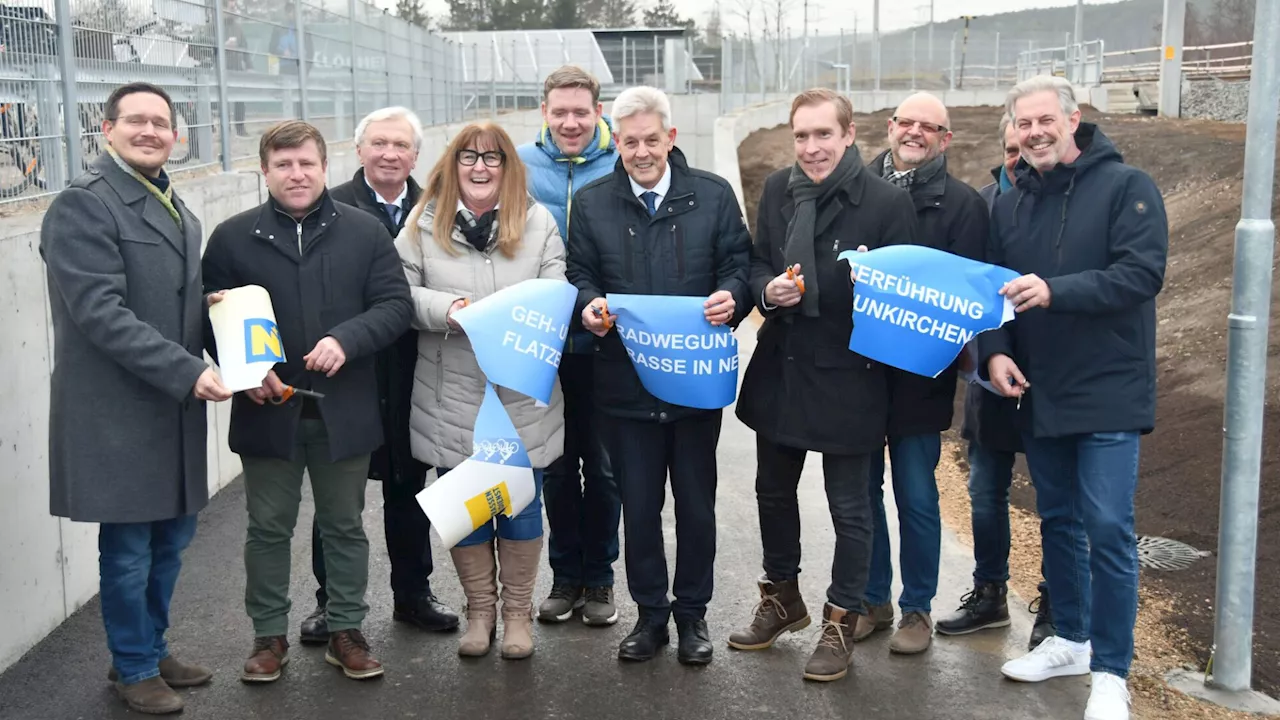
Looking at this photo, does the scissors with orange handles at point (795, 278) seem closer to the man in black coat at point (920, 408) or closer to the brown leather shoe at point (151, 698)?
the man in black coat at point (920, 408)

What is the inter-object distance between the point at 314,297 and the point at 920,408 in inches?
94.4

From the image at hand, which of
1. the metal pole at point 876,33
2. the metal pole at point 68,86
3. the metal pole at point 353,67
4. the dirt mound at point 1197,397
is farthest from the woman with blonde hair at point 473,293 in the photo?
the metal pole at point 876,33

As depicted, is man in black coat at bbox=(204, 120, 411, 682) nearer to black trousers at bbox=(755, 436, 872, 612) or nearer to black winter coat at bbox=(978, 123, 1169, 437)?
black trousers at bbox=(755, 436, 872, 612)

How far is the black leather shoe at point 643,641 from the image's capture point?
5020 millimetres

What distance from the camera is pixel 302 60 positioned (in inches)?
460

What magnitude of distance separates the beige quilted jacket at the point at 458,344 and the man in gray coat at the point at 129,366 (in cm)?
84

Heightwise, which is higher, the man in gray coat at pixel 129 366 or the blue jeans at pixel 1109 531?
the man in gray coat at pixel 129 366

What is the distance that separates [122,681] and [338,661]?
2.56 feet

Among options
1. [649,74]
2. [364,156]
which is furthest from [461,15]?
[364,156]

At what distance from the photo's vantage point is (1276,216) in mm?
13844

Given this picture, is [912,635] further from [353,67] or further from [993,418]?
[353,67]

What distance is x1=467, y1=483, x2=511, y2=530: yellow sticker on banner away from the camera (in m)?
4.84

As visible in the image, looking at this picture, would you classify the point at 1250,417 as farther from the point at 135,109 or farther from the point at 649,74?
the point at 649,74

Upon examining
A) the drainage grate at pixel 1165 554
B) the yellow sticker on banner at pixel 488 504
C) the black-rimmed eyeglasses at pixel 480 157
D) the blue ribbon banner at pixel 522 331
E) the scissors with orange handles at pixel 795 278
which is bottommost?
the drainage grate at pixel 1165 554
